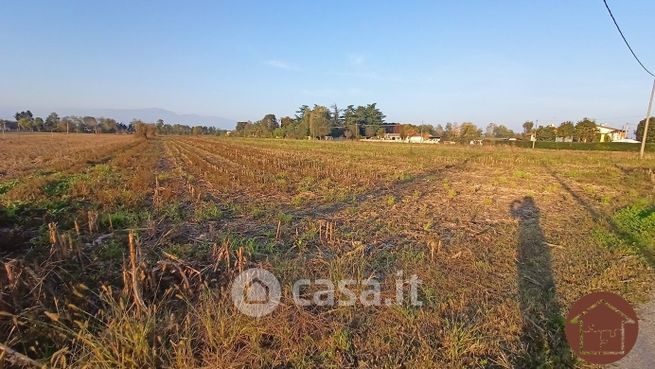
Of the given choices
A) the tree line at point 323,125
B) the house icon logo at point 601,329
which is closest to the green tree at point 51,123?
the tree line at point 323,125

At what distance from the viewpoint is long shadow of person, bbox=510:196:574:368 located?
3068 mm

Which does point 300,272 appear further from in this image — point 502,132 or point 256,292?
point 502,132

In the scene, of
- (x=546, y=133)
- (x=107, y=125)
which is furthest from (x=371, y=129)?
(x=107, y=125)

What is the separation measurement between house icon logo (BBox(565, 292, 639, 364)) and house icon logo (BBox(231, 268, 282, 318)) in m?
2.72

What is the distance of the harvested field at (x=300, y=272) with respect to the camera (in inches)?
118

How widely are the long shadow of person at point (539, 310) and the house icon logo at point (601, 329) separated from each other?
0.12 m

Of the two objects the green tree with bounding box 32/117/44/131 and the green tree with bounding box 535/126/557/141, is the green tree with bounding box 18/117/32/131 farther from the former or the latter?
the green tree with bounding box 535/126/557/141

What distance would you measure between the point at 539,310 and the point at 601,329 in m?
0.56

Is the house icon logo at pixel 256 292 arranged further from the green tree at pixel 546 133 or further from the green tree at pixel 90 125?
the green tree at pixel 90 125

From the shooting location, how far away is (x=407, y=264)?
195 inches

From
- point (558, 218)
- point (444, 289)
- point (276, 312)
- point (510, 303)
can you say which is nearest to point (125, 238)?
point (276, 312)

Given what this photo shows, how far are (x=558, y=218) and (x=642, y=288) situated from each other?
411 centimetres

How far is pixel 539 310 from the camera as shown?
12.6ft

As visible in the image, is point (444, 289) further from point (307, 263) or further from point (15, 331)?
point (15, 331)
